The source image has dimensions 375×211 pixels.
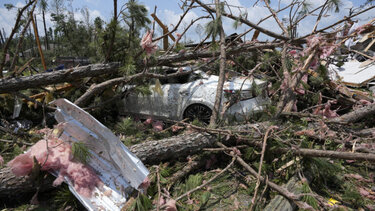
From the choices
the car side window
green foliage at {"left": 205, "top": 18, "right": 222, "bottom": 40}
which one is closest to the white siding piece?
green foliage at {"left": 205, "top": 18, "right": 222, "bottom": 40}

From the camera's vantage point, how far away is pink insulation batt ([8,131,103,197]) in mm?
2303

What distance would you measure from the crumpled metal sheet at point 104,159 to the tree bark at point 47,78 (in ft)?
5.48

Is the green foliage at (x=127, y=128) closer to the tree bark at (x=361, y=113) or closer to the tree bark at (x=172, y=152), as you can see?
the tree bark at (x=172, y=152)

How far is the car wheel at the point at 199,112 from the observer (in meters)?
4.39

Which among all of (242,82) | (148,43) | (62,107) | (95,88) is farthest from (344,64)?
(62,107)

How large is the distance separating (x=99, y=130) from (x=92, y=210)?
Answer: 0.75 metres

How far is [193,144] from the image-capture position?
3041 millimetres

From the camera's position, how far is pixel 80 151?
2275mm

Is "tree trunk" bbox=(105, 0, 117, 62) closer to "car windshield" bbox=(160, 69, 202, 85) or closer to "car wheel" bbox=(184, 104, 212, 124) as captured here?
"car windshield" bbox=(160, 69, 202, 85)

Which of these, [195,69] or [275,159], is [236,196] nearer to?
[275,159]

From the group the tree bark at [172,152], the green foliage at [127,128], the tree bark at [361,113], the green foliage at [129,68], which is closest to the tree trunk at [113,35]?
the green foliage at [129,68]

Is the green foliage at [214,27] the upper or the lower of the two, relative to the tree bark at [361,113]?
upper

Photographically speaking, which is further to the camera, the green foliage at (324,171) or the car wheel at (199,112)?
the car wheel at (199,112)

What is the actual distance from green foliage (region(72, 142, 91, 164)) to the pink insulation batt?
0.13 m
